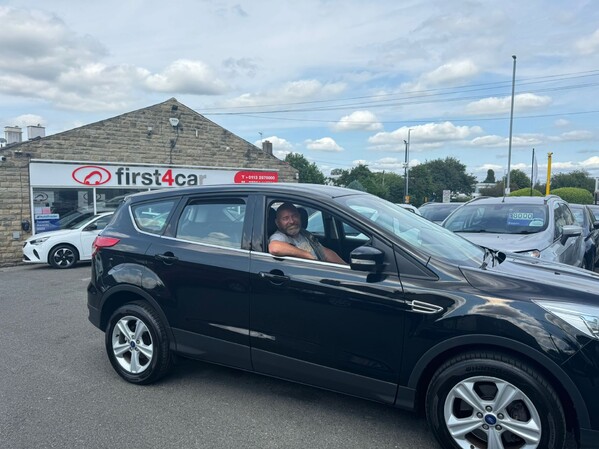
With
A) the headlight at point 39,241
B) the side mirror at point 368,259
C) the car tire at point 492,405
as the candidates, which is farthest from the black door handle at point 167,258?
the headlight at point 39,241

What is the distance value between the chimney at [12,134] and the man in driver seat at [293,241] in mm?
17309

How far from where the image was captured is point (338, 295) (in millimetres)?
3043

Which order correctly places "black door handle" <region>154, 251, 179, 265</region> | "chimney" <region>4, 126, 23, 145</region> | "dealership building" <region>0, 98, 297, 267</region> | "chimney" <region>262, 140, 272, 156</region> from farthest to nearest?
"chimney" <region>262, 140, 272, 156</region>, "chimney" <region>4, 126, 23, 145</region>, "dealership building" <region>0, 98, 297, 267</region>, "black door handle" <region>154, 251, 179, 265</region>

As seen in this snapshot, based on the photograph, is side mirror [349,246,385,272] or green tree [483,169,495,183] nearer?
side mirror [349,246,385,272]

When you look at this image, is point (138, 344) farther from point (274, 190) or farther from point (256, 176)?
point (256, 176)

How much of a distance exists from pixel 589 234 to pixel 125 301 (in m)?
8.87

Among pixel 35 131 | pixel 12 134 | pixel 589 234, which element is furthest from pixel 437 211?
pixel 12 134

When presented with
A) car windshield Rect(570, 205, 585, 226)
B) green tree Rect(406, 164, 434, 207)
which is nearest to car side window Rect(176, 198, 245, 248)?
car windshield Rect(570, 205, 585, 226)

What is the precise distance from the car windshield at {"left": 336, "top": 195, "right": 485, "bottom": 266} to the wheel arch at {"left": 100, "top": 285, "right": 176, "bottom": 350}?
6.10 ft

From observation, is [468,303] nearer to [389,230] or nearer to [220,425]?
[389,230]

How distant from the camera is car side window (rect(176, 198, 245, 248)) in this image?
363 centimetres

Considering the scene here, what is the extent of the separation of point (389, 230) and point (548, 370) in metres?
1.25

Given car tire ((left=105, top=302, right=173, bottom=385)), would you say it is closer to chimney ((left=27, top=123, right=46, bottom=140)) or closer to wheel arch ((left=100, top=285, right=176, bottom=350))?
wheel arch ((left=100, top=285, right=176, bottom=350))

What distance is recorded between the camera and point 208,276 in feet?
11.7
